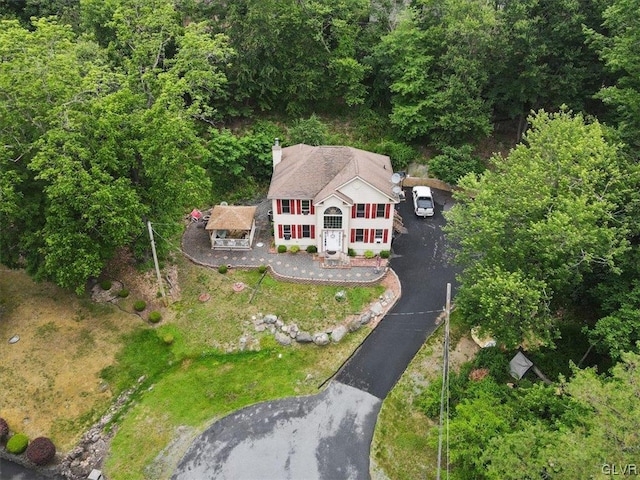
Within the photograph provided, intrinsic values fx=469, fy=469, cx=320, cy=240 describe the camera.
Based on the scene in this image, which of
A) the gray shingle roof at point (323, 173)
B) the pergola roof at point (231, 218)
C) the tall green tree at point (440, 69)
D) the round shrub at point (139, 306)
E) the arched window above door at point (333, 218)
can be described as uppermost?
the tall green tree at point (440, 69)

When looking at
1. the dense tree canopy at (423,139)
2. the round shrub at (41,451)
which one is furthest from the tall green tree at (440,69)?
the round shrub at (41,451)

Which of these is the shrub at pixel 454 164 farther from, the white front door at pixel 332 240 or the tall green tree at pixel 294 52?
the white front door at pixel 332 240

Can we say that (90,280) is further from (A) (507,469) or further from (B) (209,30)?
(A) (507,469)

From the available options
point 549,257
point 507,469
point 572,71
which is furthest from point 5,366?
point 572,71

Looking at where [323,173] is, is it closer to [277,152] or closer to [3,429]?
[277,152]

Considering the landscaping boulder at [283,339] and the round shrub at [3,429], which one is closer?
the round shrub at [3,429]

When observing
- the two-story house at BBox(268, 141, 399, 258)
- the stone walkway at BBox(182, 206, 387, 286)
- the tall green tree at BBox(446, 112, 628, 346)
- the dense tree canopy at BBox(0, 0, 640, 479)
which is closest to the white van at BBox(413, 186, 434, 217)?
the dense tree canopy at BBox(0, 0, 640, 479)

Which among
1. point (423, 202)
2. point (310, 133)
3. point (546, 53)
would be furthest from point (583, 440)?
point (546, 53)

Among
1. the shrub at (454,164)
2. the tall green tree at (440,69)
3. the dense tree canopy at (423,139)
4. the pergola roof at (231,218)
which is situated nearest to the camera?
the dense tree canopy at (423,139)
